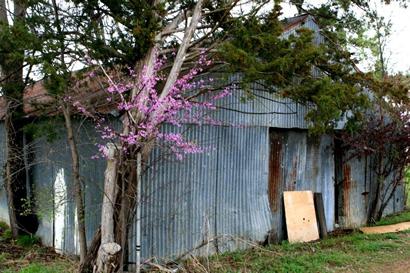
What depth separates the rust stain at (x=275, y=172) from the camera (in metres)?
10.3

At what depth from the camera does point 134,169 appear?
721cm

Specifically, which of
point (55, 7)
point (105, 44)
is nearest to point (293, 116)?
point (105, 44)

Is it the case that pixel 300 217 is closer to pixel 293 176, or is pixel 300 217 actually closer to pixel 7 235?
pixel 293 176

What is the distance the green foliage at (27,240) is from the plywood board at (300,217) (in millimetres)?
5407

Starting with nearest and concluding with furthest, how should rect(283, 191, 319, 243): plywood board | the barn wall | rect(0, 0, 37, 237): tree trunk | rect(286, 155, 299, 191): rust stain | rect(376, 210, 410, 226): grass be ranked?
the barn wall < rect(0, 0, 37, 237): tree trunk < rect(283, 191, 319, 243): plywood board < rect(286, 155, 299, 191): rust stain < rect(376, 210, 410, 226): grass

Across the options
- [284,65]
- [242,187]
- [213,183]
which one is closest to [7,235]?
[213,183]

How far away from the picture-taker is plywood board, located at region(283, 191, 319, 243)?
10.4m

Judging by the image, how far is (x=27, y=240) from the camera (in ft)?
32.8

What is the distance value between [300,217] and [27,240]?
19.4 feet

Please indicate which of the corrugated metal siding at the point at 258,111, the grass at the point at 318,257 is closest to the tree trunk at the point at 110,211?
the grass at the point at 318,257

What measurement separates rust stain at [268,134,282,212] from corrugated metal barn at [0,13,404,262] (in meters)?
0.02

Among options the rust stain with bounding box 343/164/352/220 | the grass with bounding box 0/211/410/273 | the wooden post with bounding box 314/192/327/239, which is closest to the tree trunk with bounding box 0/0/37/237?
the grass with bounding box 0/211/410/273

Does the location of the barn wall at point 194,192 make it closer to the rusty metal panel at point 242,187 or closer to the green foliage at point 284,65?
the rusty metal panel at point 242,187

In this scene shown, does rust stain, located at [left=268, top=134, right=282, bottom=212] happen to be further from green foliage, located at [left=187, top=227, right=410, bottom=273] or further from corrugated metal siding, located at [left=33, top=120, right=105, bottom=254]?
corrugated metal siding, located at [left=33, top=120, right=105, bottom=254]
